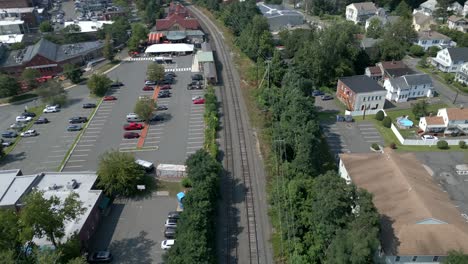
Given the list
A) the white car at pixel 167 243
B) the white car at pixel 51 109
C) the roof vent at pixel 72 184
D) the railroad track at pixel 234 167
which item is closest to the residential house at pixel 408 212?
the railroad track at pixel 234 167

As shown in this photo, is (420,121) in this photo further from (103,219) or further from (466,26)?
(466,26)

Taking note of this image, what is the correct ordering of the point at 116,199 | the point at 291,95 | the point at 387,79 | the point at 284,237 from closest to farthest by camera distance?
the point at 284,237 → the point at 116,199 → the point at 291,95 → the point at 387,79

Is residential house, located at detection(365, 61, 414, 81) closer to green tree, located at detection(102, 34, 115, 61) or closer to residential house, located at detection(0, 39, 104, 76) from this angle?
green tree, located at detection(102, 34, 115, 61)

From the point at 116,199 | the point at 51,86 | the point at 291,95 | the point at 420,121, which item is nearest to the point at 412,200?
the point at 291,95

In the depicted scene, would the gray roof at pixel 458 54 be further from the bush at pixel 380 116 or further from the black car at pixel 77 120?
the black car at pixel 77 120

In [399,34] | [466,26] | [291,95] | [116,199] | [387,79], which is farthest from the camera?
[466,26]

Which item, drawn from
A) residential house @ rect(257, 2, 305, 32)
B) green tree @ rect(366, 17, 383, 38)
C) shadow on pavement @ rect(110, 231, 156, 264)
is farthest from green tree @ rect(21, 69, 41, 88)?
green tree @ rect(366, 17, 383, 38)
